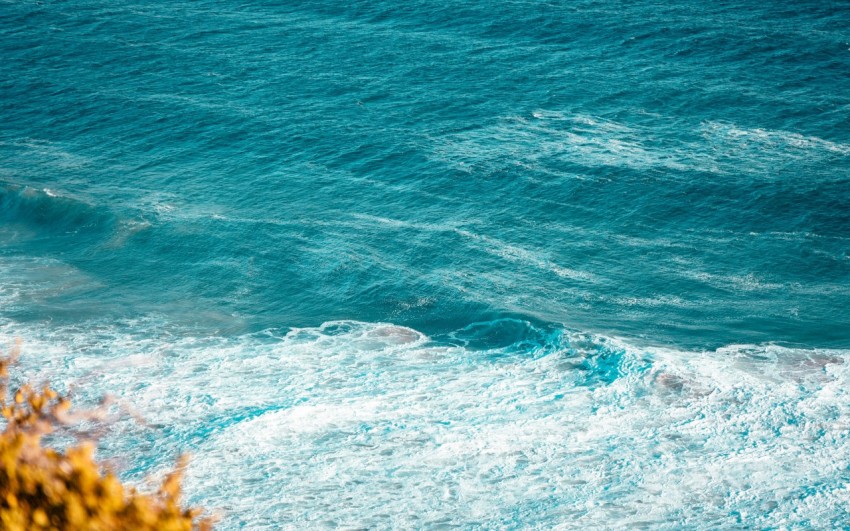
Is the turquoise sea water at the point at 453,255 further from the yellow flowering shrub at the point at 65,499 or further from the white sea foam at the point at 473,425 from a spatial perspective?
the yellow flowering shrub at the point at 65,499

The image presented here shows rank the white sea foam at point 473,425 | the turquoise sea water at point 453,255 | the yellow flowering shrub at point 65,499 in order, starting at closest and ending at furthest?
the yellow flowering shrub at point 65,499 < the white sea foam at point 473,425 < the turquoise sea water at point 453,255

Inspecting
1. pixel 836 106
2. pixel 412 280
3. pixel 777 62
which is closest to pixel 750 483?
pixel 412 280

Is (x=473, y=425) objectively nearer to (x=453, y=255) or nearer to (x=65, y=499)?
(x=453, y=255)

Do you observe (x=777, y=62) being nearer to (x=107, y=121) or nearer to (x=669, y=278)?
(x=669, y=278)

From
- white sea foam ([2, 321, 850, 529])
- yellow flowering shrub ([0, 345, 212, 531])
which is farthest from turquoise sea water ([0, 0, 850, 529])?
yellow flowering shrub ([0, 345, 212, 531])

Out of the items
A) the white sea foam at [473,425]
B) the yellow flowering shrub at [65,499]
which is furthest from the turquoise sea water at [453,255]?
the yellow flowering shrub at [65,499]

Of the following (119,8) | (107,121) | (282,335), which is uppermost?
A: (119,8)

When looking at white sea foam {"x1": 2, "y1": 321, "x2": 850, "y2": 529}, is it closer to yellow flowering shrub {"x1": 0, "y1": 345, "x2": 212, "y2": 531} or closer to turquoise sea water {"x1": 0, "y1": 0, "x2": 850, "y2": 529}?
turquoise sea water {"x1": 0, "y1": 0, "x2": 850, "y2": 529}

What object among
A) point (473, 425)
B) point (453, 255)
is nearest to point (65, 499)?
point (473, 425)
